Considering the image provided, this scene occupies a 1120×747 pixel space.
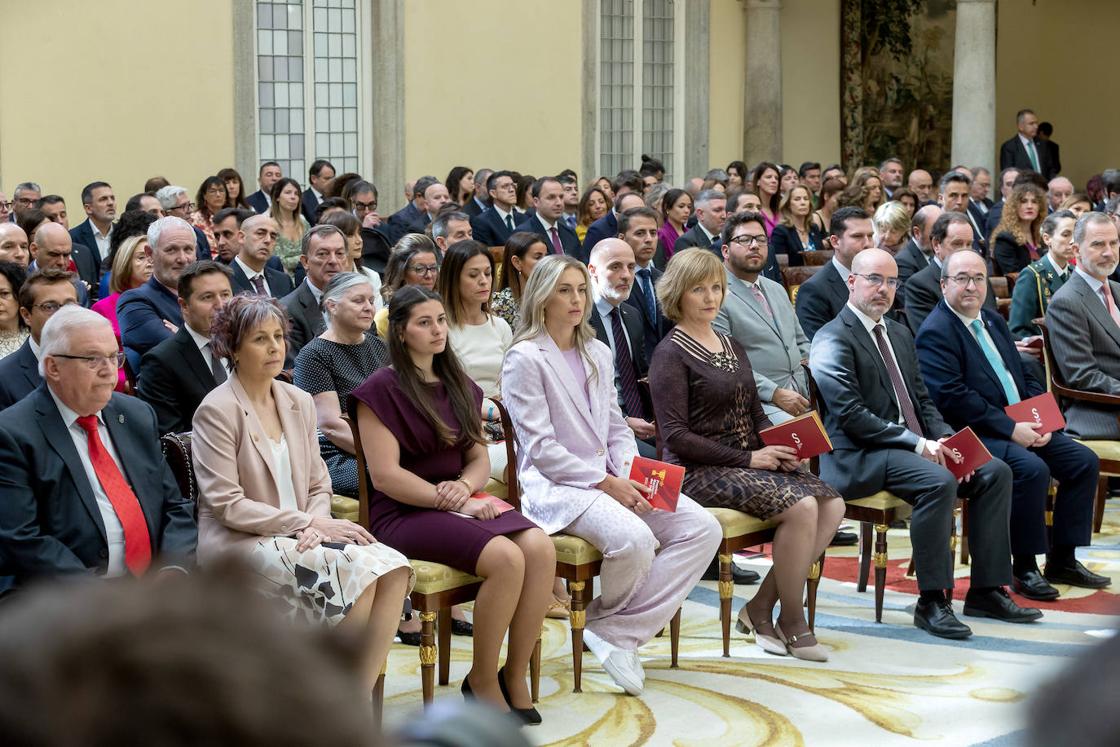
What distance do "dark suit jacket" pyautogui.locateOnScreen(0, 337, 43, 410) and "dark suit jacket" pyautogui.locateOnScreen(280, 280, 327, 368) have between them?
1582mm

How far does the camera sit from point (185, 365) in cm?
472

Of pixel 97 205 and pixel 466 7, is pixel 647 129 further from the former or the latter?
pixel 97 205

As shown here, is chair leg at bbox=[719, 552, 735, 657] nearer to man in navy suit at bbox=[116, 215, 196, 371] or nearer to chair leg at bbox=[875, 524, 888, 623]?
chair leg at bbox=[875, 524, 888, 623]

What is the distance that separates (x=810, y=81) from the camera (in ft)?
57.5

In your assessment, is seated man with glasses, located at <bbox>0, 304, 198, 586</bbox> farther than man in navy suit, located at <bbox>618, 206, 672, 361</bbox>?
No

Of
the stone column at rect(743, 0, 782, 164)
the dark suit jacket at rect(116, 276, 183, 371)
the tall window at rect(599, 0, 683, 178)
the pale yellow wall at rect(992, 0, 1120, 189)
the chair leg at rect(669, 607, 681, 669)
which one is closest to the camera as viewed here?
the chair leg at rect(669, 607, 681, 669)

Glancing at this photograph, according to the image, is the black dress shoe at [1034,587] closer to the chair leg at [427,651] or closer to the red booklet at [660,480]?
the red booklet at [660,480]

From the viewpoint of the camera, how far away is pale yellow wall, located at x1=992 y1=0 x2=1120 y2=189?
20.3 meters

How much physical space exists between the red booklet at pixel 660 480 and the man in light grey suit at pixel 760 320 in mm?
1224

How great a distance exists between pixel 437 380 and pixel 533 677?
3.15ft

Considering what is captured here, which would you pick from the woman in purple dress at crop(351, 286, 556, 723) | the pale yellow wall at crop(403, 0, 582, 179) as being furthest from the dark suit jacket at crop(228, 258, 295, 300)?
the pale yellow wall at crop(403, 0, 582, 179)

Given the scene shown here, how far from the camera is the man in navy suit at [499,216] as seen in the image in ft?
36.9

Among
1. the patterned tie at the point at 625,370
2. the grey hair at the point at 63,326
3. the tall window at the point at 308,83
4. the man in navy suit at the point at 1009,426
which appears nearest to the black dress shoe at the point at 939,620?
the man in navy suit at the point at 1009,426

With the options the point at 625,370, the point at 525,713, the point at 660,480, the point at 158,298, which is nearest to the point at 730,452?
the point at 660,480
